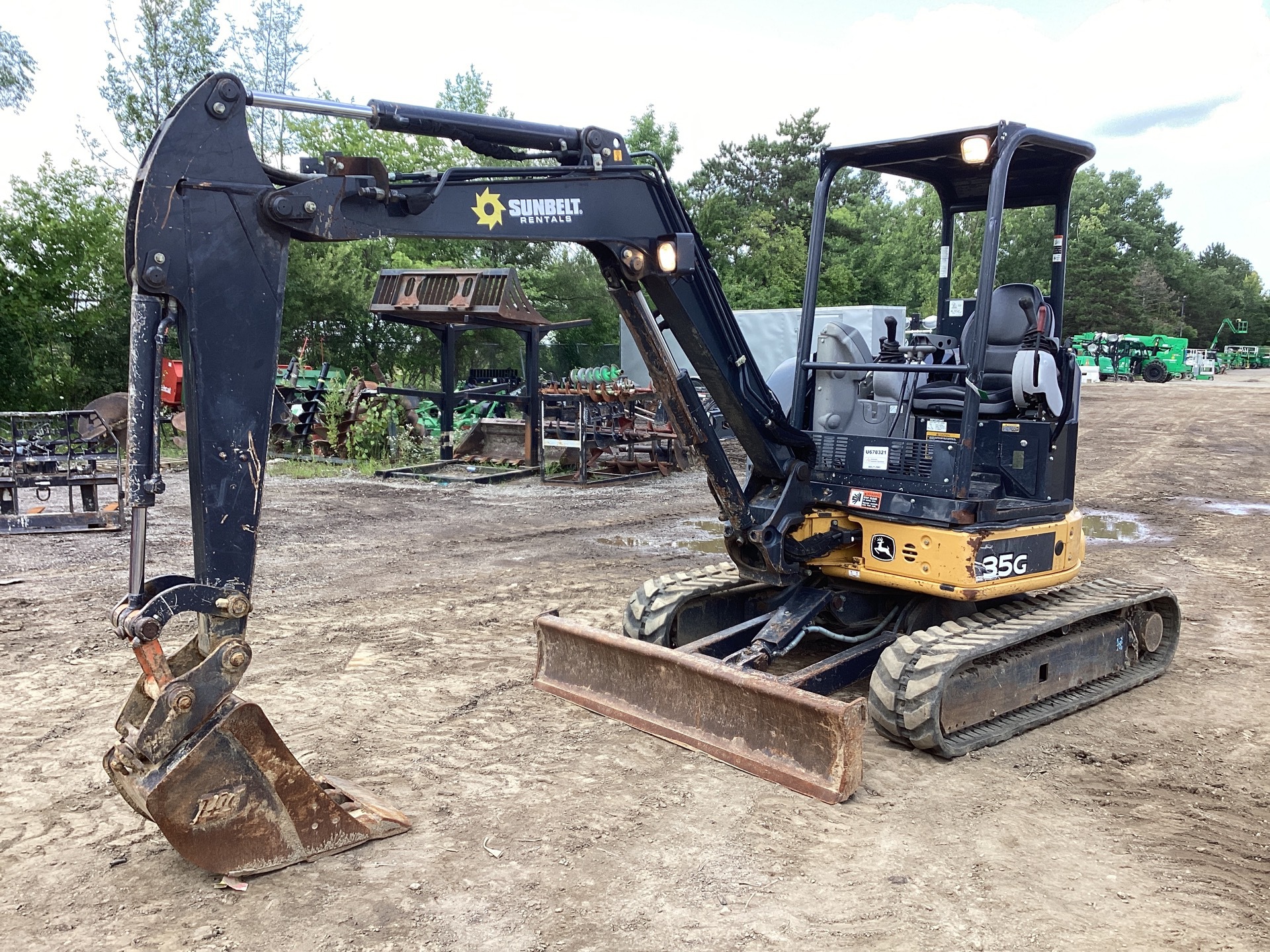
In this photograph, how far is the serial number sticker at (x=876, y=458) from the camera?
220 inches

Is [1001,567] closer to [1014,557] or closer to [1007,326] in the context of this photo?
[1014,557]

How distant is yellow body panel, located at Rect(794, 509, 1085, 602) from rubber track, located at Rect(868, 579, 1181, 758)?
0.17 metres

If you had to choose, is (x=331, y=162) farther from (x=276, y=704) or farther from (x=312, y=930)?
(x=276, y=704)

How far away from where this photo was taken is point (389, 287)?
16094 millimetres

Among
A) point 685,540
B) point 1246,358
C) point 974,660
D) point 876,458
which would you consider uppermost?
point 1246,358

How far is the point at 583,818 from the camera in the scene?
437 centimetres

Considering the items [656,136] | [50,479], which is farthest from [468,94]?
[50,479]

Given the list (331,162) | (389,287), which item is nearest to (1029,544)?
(331,162)

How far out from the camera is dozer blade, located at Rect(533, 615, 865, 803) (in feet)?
14.9

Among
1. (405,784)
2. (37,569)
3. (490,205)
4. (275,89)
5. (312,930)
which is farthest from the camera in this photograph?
(275,89)

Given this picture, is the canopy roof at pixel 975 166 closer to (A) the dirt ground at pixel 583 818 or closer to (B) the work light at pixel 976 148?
(B) the work light at pixel 976 148

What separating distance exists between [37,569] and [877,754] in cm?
736

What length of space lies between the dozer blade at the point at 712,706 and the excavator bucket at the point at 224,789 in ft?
5.81

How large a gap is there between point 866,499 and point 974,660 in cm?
98
